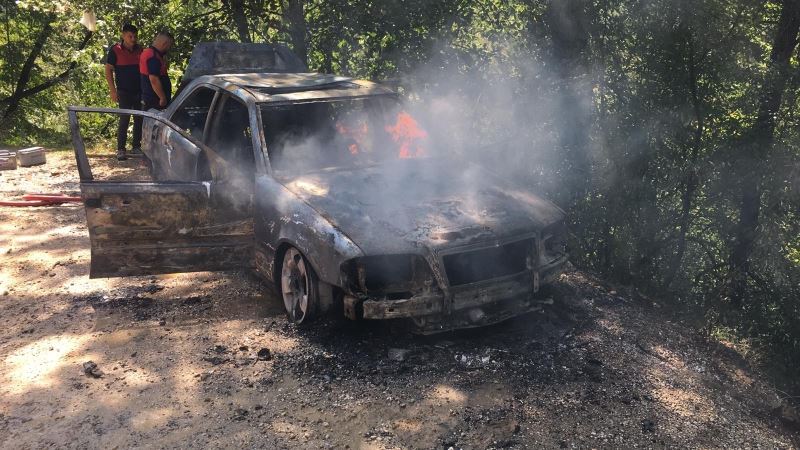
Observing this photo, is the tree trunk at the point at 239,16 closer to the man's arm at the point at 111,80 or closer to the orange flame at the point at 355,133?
the man's arm at the point at 111,80

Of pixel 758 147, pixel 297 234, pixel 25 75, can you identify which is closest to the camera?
pixel 297 234

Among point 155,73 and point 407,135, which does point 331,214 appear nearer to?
point 407,135

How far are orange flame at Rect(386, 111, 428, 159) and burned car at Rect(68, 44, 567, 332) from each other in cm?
1

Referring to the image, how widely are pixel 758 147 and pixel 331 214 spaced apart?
169 inches

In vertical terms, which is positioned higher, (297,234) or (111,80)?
(111,80)

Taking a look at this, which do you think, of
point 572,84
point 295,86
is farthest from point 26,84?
point 572,84

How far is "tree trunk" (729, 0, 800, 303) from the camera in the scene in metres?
5.95

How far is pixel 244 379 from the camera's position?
4020 mm

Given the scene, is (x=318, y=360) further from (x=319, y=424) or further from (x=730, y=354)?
(x=730, y=354)

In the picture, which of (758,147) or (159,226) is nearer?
(159,226)

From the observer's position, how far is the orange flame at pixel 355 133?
5.62m

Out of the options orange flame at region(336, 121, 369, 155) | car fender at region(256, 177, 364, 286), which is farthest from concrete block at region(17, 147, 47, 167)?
car fender at region(256, 177, 364, 286)

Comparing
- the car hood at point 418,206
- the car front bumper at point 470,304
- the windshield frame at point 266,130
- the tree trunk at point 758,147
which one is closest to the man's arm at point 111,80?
the windshield frame at point 266,130

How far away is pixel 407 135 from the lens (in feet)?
19.2
